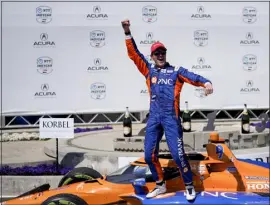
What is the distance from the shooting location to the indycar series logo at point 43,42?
14.5 m

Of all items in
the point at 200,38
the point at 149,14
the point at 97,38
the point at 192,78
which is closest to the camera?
the point at 192,78

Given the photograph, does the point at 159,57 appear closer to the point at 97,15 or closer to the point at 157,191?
the point at 157,191

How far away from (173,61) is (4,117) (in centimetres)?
565

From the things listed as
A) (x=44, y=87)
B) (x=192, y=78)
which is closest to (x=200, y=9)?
(x=44, y=87)

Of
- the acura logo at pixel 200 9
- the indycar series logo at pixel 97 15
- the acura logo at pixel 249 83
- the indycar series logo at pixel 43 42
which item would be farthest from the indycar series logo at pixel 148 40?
the acura logo at pixel 249 83

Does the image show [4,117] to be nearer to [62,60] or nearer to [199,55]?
[62,60]

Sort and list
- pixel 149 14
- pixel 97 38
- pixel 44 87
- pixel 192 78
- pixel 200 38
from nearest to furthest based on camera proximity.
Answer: pixel 192 78, pixel 44 87, pixel 97 38, pixel 149 14, pixel 200 38

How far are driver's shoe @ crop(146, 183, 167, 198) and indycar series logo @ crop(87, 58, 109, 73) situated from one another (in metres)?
10.0

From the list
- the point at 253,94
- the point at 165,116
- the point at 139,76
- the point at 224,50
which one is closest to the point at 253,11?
the point at 224,50

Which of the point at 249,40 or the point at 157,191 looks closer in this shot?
the point at 157,191

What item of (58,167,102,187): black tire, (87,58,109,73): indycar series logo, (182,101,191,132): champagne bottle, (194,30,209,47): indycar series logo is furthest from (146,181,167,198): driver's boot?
(194,30,209,47): indycar series logo

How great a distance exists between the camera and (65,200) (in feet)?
16.0

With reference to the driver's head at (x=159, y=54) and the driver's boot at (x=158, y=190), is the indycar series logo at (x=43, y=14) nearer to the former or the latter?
the driver's head at (x=159, y=54)

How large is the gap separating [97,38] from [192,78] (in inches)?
408
